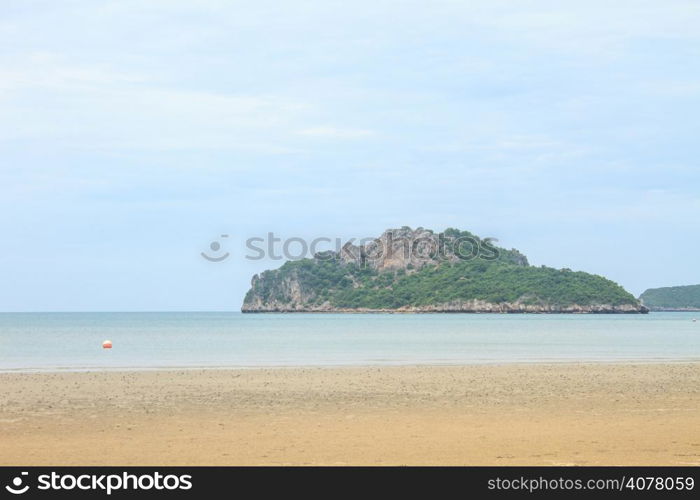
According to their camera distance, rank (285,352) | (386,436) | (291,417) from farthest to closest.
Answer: (285,352)
(291,417)
(386,436)

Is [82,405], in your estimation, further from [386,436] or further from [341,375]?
[341,375]

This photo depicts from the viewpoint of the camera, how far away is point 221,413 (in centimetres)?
1800

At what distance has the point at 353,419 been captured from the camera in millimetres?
16953

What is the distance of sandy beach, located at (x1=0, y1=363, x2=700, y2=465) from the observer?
12.7 metres

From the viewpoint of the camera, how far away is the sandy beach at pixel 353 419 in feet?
41.8

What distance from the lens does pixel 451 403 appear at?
19625 millimetres

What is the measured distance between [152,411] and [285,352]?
2721 centimetres
